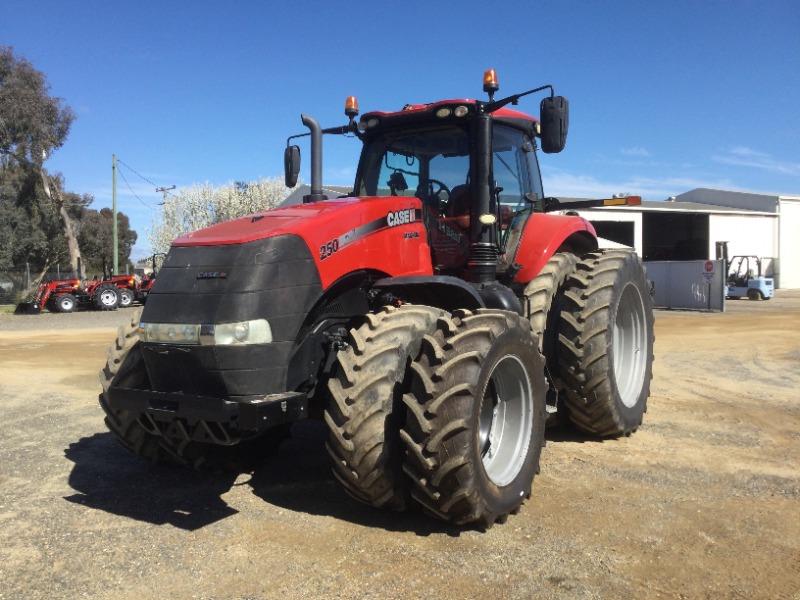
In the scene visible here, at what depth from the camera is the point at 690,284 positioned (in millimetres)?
25500

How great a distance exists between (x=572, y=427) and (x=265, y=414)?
3.61m

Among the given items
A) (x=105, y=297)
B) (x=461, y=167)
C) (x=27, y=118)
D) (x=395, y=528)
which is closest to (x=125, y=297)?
(x=105, y=297)

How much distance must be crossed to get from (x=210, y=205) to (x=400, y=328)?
4794 cm

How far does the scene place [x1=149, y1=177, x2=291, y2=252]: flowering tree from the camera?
4694 cm

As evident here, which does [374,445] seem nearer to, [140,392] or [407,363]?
[407,363]

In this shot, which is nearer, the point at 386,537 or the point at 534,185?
the point at 386,537

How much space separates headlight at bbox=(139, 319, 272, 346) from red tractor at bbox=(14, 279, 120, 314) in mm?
24835

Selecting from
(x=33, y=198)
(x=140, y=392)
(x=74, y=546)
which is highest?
(x=33, y=198)

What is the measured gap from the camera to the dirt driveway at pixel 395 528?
3.31m

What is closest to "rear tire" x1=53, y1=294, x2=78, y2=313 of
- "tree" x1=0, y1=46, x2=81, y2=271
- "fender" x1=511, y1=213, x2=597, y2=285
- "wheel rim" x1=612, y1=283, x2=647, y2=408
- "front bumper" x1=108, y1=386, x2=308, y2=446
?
"tree" x1=0, y1=46, x2=81, y2=271

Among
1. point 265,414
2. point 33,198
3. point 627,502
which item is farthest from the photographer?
point 33,198

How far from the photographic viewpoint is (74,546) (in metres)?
3.81

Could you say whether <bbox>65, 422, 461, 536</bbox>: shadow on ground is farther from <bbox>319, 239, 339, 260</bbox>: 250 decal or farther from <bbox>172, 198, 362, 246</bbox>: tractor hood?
<bbox>172, 198, 362, 246</bbox>: tractor hood

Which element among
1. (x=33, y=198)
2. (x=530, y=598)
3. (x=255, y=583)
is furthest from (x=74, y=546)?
(x=33, y=198)
